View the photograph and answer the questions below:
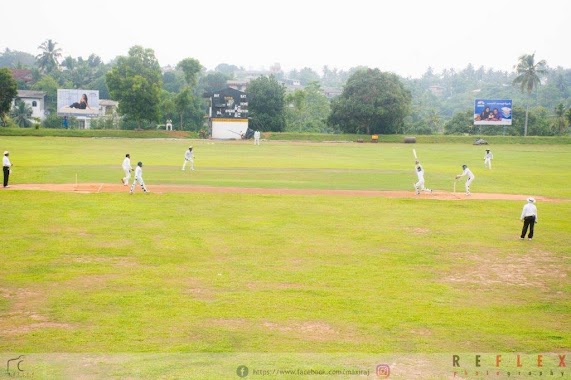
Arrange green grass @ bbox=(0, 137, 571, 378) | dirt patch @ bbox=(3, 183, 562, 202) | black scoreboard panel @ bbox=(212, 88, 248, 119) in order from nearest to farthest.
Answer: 1. green grass @ bbox=(0, 137, 571, 378)
2. dirt patch @ bbox=(3, 183, 562, 202)
3. black scoreboard panel @ bbox=(212, 88, 248, 119)

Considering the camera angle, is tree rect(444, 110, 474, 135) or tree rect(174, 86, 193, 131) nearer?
tree rect(174, 86, 193, 131)

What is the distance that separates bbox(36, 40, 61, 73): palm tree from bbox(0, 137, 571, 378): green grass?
145887 millimetres

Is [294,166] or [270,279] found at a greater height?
[294,166]

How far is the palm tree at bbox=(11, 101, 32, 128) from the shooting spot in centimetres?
10927

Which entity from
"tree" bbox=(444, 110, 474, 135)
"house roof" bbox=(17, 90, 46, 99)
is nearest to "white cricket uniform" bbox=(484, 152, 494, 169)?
"tree" bbox=(444, 110, 474, 135)

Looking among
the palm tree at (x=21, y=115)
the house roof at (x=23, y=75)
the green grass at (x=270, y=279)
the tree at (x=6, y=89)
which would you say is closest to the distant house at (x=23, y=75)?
the house roof at (x=23, y=75)

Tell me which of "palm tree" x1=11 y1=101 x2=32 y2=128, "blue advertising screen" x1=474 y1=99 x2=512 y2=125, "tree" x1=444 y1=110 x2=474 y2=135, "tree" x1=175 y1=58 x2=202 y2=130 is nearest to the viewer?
"blue advertising screen" x1=474 y1=99 x2=512 y2=125

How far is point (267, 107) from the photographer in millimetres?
109438

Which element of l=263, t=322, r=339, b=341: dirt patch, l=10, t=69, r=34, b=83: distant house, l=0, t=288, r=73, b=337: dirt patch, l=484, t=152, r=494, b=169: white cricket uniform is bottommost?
l=0, t=288, r=73, b=337: dirt patch

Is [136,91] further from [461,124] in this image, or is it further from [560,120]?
[560,120]

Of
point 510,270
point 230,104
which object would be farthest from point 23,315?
point 230,104

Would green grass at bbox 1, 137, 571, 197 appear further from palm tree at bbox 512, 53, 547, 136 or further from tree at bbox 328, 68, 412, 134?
palm tree at bbox 512, 53, 547, 136

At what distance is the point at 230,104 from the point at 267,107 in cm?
710

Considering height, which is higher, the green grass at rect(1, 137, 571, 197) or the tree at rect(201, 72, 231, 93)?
the tree at rect(201, 72, 231, 93)
